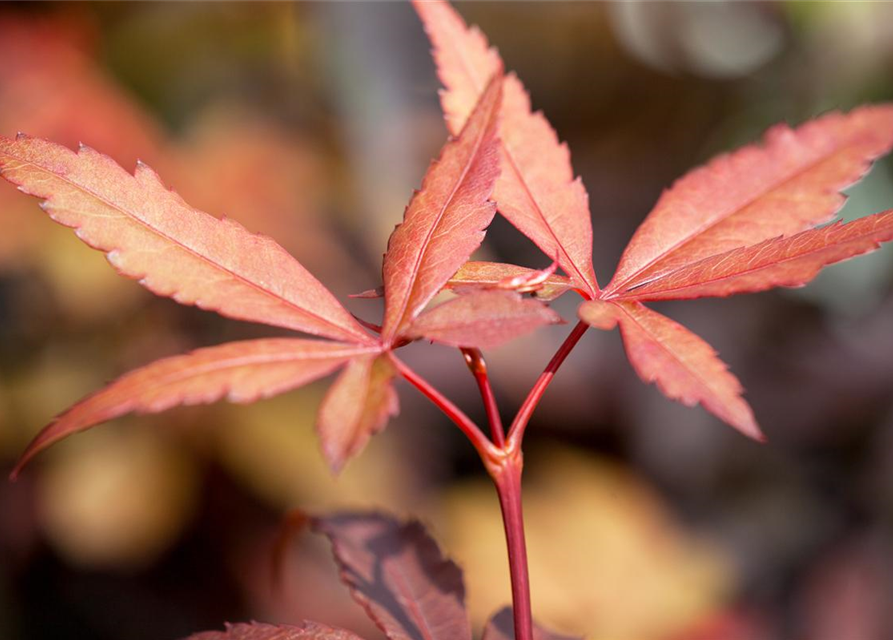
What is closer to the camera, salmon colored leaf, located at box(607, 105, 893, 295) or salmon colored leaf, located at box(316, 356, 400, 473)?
salmon colored leaf, located at box(316, 356, 400, 473)

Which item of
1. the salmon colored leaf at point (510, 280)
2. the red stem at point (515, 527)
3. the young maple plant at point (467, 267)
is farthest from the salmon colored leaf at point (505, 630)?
the salmon colored leaf at point (510, 280)

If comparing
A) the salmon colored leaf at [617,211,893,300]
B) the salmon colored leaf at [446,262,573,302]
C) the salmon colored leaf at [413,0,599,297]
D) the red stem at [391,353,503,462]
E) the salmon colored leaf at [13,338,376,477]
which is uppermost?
the salmon colored leaf at [413,0,599,297]

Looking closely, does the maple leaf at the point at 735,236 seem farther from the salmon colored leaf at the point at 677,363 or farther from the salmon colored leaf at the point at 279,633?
the salmon colored leaf at the point at 279,633

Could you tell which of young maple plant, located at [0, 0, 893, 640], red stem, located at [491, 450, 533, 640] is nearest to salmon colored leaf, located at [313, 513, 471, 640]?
young maple plant, located at [0, 0, 893, 640]

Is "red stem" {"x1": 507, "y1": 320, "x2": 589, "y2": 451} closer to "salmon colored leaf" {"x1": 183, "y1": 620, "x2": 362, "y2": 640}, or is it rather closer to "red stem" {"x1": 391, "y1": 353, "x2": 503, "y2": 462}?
"red stem" {"x1": 391, "y1": 353, "x2": 503, "y2": 462}

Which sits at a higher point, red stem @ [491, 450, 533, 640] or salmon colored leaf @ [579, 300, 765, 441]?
salmon colored leaf @ [579, 300, 765, 441]

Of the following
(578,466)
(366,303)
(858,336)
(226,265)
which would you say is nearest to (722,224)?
(226,265)
